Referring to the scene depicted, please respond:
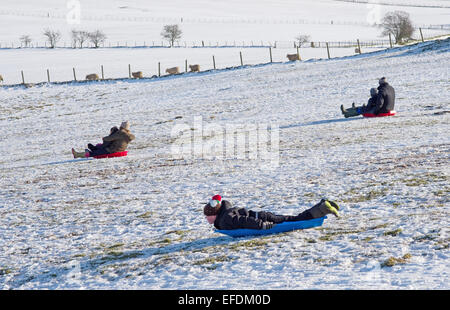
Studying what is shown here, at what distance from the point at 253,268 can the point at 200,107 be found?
72.4ft

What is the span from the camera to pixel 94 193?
12062 millimetres

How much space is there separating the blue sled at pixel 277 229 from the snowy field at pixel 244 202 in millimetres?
94

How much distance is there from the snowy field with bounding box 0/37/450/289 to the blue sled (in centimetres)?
9

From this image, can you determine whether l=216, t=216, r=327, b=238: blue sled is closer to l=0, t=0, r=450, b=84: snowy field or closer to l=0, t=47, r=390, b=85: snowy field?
l=0, t=47, r=390, b=85: snowy field

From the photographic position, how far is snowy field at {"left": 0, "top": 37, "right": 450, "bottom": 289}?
647cm

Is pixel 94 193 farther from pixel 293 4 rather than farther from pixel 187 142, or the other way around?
pixel 293 4

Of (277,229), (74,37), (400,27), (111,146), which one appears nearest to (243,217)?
(277,229)

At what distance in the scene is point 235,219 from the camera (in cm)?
753

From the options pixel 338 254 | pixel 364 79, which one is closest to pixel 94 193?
pixel 338 254

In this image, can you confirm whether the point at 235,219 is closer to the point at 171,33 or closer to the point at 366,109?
the point at 366,109

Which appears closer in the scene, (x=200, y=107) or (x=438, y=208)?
(x=438, y=208)

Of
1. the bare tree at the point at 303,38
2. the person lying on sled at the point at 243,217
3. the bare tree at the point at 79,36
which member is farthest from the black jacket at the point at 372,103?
the bare tree at the point at 79,36

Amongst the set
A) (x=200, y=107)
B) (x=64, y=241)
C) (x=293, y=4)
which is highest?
(x=293, y=4)

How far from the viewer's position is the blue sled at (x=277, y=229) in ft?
25.0
